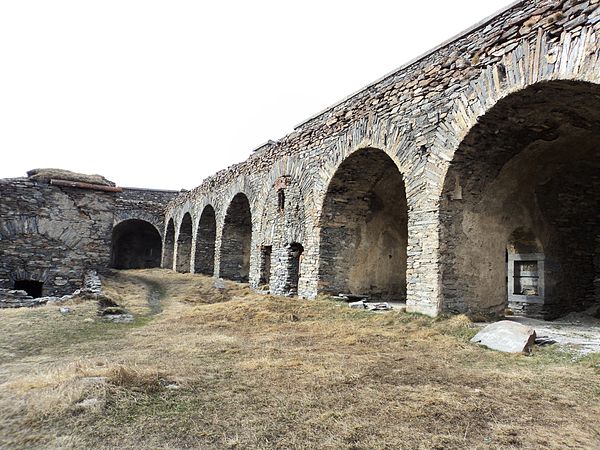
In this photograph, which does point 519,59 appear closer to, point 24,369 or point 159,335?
point 159,335

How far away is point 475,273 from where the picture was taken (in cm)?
766

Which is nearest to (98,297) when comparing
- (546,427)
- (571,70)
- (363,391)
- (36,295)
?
(36,295)

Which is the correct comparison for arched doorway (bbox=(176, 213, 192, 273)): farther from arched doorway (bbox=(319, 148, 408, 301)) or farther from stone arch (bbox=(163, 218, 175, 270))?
arched doorway (bbox=(319, 148, 408, 301))

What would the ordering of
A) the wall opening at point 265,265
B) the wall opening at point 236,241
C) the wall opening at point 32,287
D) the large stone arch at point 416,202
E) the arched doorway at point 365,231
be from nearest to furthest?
the large stone arch at point 416,202
the arched doorway at point 365,231
the wall opening at point 32,287
the wall opening at point 265,265
the wall opening at point 236,241

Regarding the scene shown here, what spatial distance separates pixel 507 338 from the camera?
545 centimetres

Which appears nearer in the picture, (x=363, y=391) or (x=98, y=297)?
(x=363, y=391)

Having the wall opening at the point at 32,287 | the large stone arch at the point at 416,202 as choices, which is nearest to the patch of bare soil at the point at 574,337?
the large stone arch at the point at 416,202

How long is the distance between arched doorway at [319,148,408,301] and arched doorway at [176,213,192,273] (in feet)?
46.0

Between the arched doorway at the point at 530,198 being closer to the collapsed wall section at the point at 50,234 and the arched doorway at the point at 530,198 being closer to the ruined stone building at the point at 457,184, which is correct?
the ruined stone building at the point at 457,184

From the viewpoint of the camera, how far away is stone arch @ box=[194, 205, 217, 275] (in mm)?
19672

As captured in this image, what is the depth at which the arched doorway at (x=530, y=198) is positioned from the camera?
6.55m

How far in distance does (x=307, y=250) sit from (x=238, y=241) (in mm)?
6672

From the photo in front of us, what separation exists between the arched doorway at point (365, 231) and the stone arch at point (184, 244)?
14013 mm

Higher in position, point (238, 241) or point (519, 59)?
point (519, 59)
